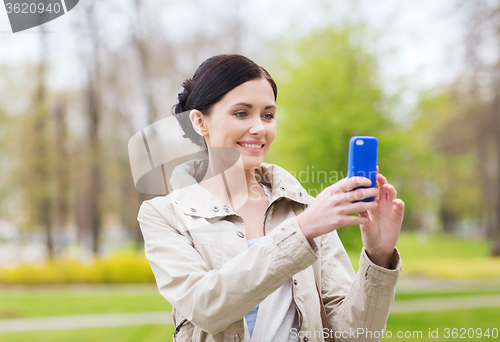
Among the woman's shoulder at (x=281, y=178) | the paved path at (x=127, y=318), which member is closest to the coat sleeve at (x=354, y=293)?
the woman's shoulder at (x=281, y=178)

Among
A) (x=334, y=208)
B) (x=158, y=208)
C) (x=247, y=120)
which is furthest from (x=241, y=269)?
(x=247, y=120)

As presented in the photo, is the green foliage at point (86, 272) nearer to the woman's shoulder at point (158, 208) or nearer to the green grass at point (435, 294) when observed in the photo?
the green grass at point (435, 294)

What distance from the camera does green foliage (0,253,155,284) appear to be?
862 centimetres

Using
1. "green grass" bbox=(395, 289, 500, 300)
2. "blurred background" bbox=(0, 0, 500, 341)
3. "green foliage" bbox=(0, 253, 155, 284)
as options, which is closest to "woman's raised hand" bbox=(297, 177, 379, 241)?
"blurred background" bbox=(0, 0, 500, 341)

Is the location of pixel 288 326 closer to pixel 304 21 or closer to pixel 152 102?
pixel 304 21

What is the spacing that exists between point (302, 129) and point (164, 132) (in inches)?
150

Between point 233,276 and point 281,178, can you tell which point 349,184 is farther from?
point 281,178

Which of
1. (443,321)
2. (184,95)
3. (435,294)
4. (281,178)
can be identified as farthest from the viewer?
(435,294)

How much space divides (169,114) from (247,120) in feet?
15.2

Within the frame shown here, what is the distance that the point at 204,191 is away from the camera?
5.39 feet

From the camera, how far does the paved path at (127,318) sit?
6.41 m

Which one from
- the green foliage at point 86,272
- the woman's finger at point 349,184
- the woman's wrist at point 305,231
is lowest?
the woman's wrist at point 305,231

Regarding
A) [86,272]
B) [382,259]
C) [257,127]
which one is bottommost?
[382,259]

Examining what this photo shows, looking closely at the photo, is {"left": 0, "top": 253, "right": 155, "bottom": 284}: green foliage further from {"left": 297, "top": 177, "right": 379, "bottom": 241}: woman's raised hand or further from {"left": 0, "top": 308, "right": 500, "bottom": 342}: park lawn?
{"left": 297, "top": 177, "right": 379, "bottom": 241}: woman's raised hand
